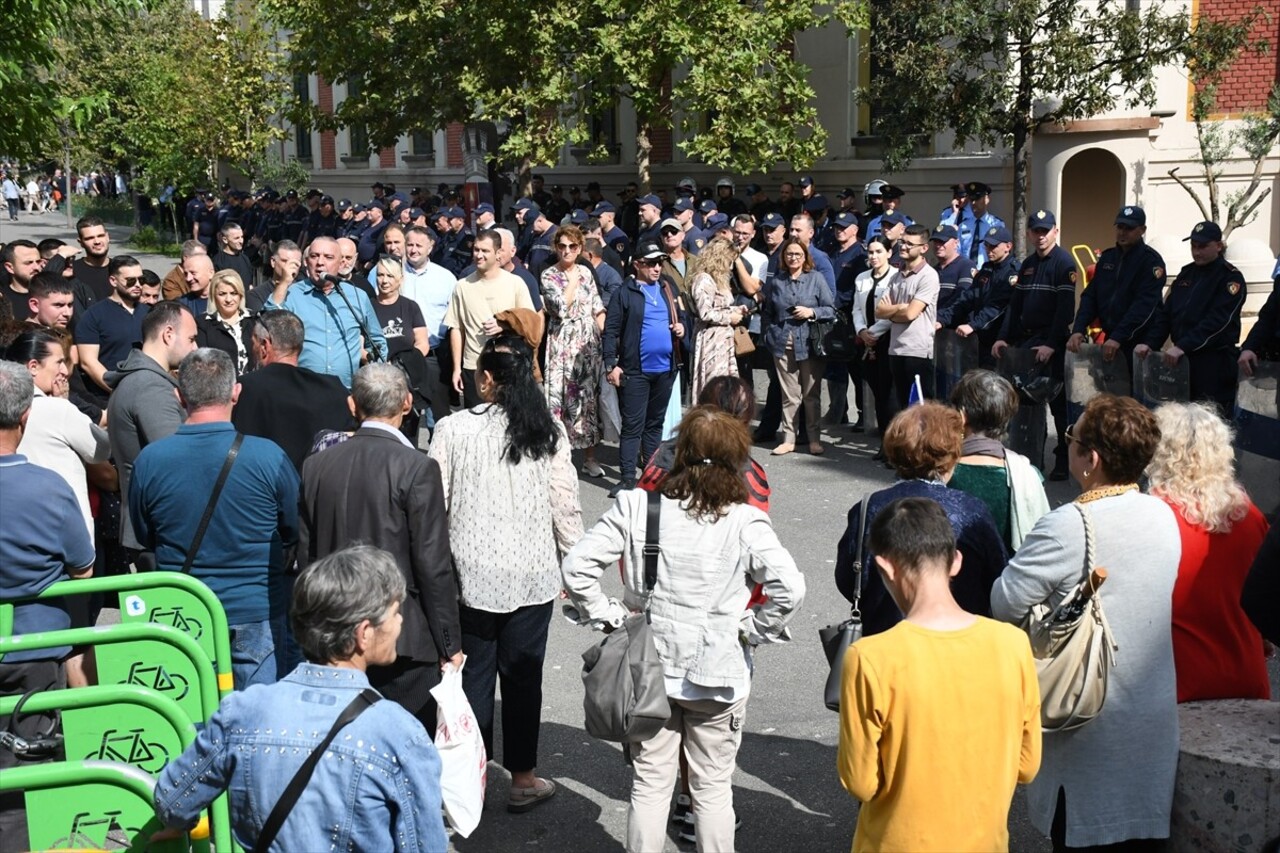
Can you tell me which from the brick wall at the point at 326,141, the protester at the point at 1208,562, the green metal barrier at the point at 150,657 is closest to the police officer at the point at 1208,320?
the protester at the point at 1208,562

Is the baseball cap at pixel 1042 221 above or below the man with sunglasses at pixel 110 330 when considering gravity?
above

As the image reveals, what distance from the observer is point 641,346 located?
425 inches

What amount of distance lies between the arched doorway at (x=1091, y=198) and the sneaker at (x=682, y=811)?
1652cm

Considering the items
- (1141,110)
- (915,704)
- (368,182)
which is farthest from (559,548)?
(368,182)

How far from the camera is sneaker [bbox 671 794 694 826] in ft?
18.3

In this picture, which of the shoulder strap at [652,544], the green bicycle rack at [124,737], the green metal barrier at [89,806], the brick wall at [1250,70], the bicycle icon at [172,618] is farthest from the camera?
the brick wall at [1250,70]

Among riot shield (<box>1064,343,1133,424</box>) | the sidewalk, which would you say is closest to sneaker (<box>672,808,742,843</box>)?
riot shield (<box>1064,343,1133,424</box>)

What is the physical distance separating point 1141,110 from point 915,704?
18.0 m

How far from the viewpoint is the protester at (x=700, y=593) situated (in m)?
4.76

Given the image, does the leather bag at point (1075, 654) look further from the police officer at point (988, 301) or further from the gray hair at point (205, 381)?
the police officer at point (988, 301)

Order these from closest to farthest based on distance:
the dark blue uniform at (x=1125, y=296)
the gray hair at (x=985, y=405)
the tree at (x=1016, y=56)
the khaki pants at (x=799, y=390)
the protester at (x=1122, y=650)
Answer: the protester at (x=1122, y=650) → the gray hair at (x=985, y=405) → the dark blue uniform at (x=1125, y=296) → the khaki pants at (x=799, y=390) → the tree at (x=1016, y=56)

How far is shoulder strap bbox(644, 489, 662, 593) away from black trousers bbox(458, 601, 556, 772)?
1.02m

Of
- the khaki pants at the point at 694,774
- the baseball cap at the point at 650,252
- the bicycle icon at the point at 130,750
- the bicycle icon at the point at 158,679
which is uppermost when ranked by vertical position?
the baseball cap at the point at 650,252

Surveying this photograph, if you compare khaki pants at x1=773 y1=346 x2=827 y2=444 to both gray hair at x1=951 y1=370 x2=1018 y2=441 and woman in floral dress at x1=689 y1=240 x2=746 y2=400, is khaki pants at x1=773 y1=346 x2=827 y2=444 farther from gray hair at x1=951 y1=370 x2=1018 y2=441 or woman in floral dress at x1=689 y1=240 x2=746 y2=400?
gray hair at x1=951 y1=370 x2=1018 y2=441
